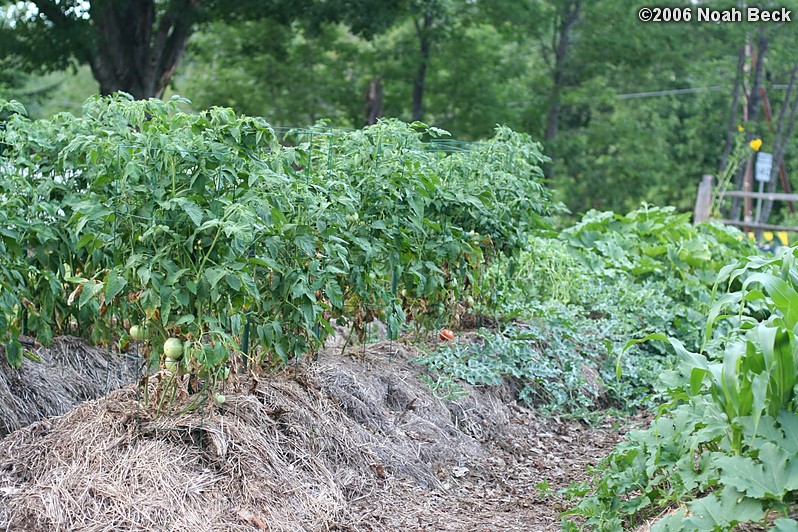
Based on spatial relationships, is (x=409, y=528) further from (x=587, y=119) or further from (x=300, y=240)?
(x=587, y=119)

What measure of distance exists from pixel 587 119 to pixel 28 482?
16953 mm

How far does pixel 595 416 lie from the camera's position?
5617 mm

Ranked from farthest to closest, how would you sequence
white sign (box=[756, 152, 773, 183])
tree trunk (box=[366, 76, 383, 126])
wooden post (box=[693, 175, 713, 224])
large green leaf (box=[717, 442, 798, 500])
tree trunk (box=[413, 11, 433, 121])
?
1. white sign (box=[756, 152, 773, 183])
2. tree trunk (box=[413, 11, 433, 121])
3. tree trunk (box=[366, 76, 383, 126])
4. wooden post (box=[693, 175, 713, 224])
5. large green leaf (box=[717, 442, 798, 500])

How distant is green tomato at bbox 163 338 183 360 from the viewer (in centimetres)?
351

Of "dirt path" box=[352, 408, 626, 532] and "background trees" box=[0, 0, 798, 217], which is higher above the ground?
"background trees" box=[0, 0, 798, 217]

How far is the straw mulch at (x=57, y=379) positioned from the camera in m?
4.28

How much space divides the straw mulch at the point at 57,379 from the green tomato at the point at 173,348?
118cm

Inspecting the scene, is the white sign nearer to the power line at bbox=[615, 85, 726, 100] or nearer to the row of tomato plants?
the power line at bbox=[615, 85, 726, 100]

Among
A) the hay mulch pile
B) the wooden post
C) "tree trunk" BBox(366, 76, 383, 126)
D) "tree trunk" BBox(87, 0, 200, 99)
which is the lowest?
the hay mulch pile

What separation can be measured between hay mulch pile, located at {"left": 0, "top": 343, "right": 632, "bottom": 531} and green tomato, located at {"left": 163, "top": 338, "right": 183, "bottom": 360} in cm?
36

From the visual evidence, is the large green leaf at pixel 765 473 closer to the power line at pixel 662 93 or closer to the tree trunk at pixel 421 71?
the tree trunk at pixel 421 71

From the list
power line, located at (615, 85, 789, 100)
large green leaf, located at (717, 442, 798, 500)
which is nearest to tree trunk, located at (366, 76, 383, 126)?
power line, located at (615, 85, 789, 100)

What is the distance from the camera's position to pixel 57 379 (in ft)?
15.0

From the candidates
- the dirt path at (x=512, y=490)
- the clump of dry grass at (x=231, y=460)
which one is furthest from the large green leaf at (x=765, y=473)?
the clump of dry grass at (x=231, y=460)
